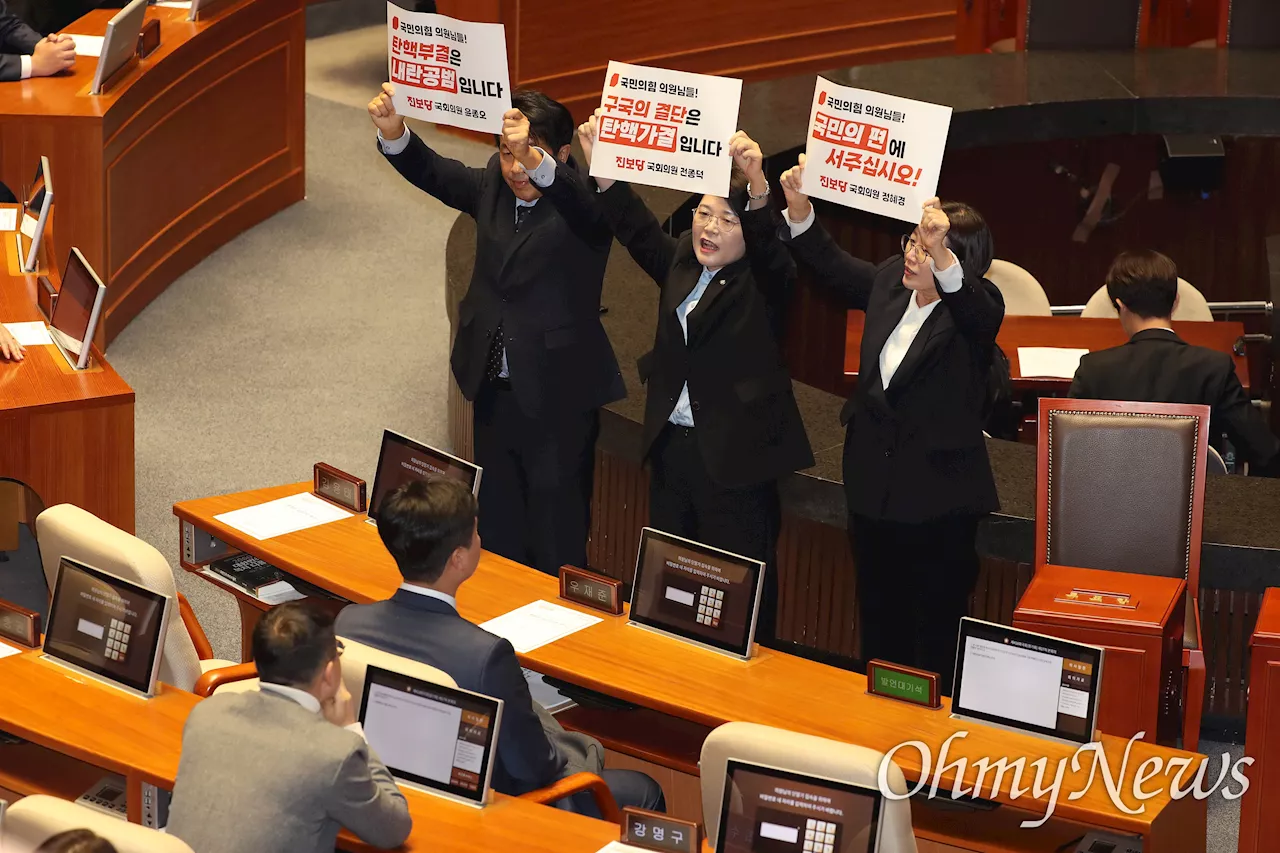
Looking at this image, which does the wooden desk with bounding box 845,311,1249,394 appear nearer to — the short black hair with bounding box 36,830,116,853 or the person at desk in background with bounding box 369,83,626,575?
the person at desk in background with bounding box 369,83,626,575

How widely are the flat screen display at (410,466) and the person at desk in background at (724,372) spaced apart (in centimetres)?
47

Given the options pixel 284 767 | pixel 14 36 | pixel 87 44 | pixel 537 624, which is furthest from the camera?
pixel 87 44

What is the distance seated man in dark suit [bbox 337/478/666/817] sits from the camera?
10.4 feet

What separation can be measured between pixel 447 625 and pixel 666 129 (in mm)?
1382

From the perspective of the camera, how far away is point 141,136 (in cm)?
688

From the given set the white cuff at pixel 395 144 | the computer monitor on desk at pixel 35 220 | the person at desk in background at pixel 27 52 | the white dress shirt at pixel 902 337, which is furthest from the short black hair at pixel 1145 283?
the person at desk in background at pixel 27 52

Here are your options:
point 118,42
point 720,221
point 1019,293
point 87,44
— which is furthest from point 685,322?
point 87,44

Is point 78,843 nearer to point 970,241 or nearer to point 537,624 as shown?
point 537,624

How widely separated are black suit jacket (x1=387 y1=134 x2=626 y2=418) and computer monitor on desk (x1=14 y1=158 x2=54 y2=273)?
1591mm

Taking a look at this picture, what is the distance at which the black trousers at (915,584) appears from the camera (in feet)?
13.0

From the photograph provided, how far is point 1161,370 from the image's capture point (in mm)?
4477

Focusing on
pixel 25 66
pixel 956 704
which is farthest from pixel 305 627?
pixel 25 66

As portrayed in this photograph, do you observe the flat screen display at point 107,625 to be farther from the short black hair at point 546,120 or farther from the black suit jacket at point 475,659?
the short black hair at point 546,120

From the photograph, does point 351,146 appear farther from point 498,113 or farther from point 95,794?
point 95,794
